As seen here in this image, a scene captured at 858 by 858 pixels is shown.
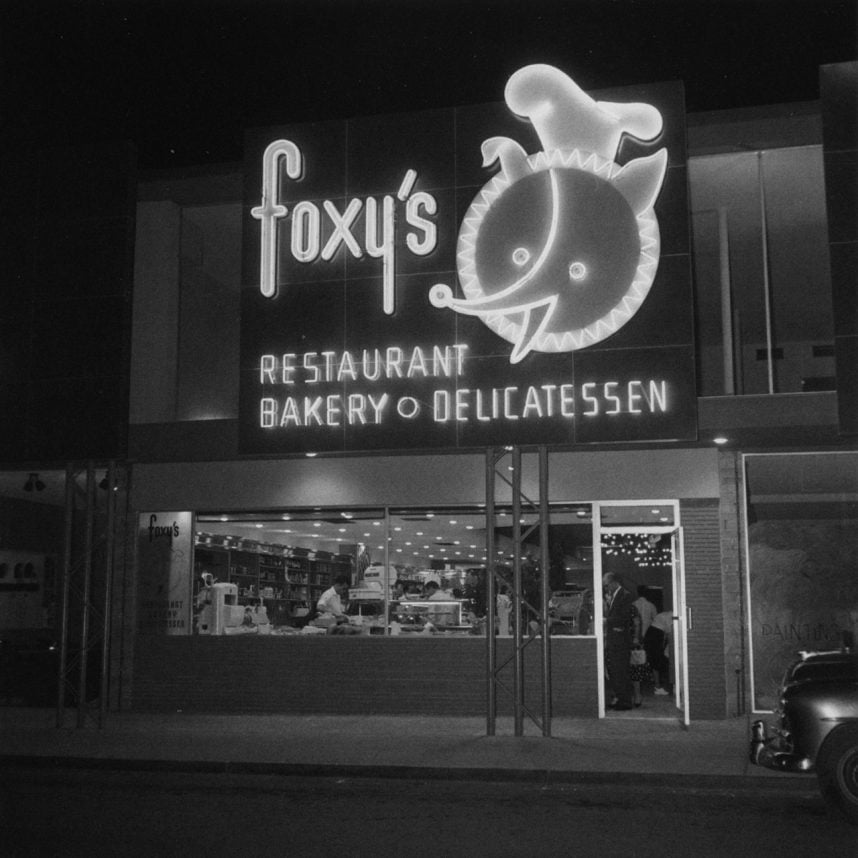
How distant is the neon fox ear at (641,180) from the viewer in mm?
14453

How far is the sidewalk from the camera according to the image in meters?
11.9

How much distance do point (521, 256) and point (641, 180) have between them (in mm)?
1827

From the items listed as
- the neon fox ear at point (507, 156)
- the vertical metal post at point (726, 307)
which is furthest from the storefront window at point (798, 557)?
the neon fox ear at point (507, 156)

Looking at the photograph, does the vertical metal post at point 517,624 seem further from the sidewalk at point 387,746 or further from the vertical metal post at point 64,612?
the vertical metal post at point 64,612

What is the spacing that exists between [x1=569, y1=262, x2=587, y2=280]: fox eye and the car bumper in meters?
6.47

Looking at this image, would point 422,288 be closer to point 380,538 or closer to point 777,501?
point 380,538

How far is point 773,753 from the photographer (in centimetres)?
965

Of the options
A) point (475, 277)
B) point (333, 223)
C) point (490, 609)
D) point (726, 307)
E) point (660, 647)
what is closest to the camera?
point (490, 609)

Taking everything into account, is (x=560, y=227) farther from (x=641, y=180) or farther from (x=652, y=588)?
(x=652, y=588)

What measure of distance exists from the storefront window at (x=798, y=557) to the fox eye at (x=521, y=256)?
456 cm

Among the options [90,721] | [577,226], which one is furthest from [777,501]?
[90,721]

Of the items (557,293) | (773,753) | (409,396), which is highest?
(557,293)

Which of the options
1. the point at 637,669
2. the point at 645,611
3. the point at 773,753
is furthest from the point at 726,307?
the point at 773,753

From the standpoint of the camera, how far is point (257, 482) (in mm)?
17141
